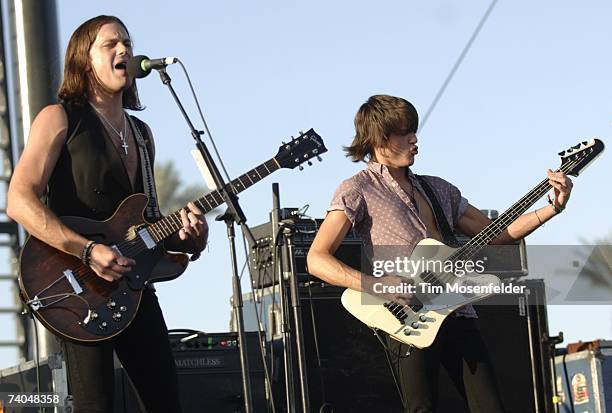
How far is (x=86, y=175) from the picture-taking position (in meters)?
3.81

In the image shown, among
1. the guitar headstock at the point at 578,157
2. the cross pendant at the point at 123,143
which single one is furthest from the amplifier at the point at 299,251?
the cross pendant at the point at 123,143

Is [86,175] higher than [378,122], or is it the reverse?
[378,122]

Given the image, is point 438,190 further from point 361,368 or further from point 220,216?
point 361,368

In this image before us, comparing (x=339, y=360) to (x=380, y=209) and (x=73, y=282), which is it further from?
(x=73, y=282)

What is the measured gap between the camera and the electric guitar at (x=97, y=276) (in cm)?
371

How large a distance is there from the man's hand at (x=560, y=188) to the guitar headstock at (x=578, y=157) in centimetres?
18

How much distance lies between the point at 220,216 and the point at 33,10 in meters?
2.76

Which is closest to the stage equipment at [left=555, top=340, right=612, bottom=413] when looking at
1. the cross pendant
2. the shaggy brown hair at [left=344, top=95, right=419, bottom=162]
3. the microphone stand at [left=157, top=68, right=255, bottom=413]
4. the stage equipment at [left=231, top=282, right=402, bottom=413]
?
the stage equipment at [left=231, top=282, right=402, bottom=413]

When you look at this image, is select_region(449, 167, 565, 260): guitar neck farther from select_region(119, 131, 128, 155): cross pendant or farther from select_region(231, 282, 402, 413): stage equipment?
select_region(231, 282, 402, 413): stage equipment

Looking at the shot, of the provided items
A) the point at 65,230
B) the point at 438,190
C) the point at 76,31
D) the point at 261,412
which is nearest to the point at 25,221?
the point at 65,230

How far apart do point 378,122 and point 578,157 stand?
0.84m

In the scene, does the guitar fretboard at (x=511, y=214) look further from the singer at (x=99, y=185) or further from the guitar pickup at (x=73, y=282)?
the guitar pickup at (x=73, y=282)

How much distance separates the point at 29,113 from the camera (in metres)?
6.28

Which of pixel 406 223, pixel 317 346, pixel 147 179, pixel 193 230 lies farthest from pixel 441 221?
pixel 317 346
